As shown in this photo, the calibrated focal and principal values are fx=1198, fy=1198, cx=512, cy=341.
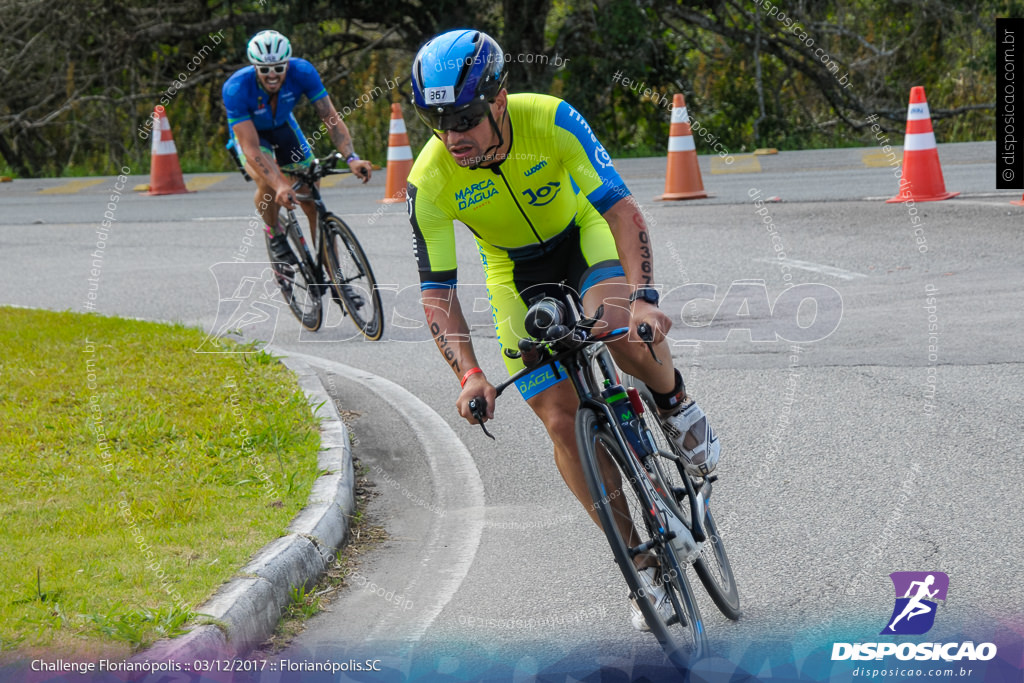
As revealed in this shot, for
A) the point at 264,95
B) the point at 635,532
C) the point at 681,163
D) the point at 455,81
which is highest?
the point at 455,81

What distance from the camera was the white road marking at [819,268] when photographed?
935cm

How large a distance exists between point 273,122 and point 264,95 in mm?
217

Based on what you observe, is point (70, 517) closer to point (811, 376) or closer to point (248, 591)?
point (248, 591)

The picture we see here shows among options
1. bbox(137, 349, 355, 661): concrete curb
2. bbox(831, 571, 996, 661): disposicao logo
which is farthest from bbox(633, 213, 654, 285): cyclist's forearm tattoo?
bbox(137, 349, 355, 661): concrete curb

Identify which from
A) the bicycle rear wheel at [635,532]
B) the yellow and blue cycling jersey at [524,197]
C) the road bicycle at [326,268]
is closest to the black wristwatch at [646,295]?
the bicycle rear wheel at [635,532]

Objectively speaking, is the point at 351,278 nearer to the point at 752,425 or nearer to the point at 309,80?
the point at 309,80

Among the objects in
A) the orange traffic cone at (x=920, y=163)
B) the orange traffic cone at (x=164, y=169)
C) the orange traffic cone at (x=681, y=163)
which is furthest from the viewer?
the orange traffic cone at (x=164, y=169)

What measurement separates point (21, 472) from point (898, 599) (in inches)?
163

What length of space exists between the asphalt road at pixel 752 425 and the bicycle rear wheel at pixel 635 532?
0.62ft

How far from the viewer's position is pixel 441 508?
5703mm

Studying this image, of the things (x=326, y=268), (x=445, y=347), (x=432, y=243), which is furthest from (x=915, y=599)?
(x=326, y=268)

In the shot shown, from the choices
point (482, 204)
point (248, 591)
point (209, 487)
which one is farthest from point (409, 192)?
point (209, 487)

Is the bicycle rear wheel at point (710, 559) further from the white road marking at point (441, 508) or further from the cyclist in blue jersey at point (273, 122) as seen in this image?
the cyclist in blue jersey at point (273, 122)

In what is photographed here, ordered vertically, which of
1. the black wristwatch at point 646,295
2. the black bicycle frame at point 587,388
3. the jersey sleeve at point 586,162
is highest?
the jersey sleeve at point 586,162
